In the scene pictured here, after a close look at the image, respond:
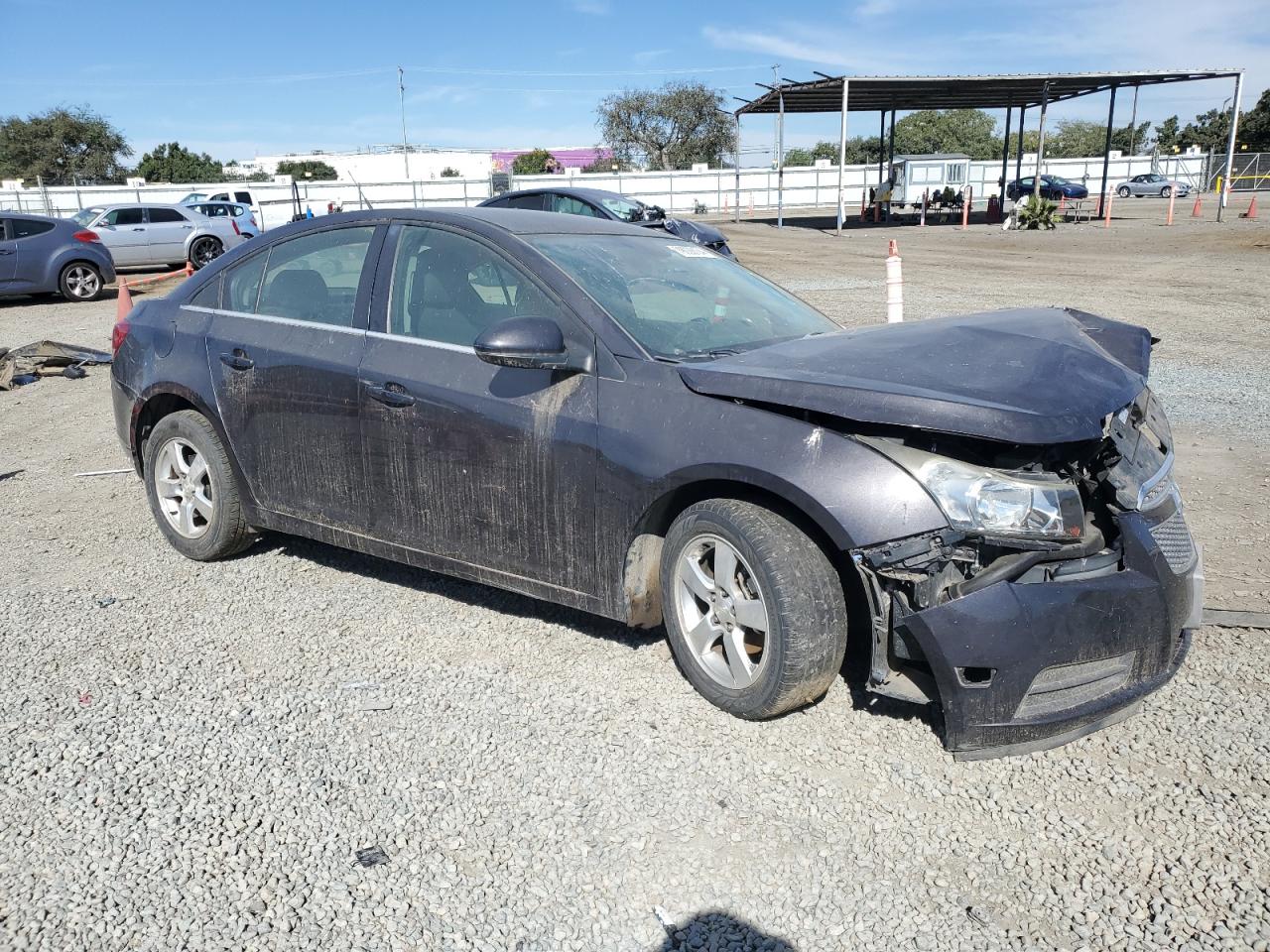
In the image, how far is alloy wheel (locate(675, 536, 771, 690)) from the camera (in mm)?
3369

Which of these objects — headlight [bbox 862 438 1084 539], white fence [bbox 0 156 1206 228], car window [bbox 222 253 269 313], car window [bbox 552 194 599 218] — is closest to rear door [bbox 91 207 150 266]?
car window [bbox 552 194 599 218]

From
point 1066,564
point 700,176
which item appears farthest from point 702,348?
point 700,176

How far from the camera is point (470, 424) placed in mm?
3938

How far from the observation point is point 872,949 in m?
2.44

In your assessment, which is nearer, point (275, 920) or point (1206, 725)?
point (275, 920)

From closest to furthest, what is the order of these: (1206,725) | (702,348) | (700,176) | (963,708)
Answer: (963,708) → (1206,725) → (702,348) → (700,176)

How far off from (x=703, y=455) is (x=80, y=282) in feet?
58.9

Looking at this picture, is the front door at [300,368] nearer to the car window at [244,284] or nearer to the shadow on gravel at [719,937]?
the car window at [244,284]

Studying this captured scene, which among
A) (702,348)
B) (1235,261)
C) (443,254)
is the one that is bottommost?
(1235,261)

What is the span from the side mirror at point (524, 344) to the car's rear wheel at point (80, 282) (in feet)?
55.8

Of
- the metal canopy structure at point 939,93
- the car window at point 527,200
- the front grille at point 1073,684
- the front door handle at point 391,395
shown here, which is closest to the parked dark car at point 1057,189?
the metal canopy structure at point 939,93

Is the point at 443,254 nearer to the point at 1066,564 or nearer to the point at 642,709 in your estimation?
the point at 642,709

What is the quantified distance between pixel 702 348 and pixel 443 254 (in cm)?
118

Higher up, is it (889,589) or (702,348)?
(702,348)
